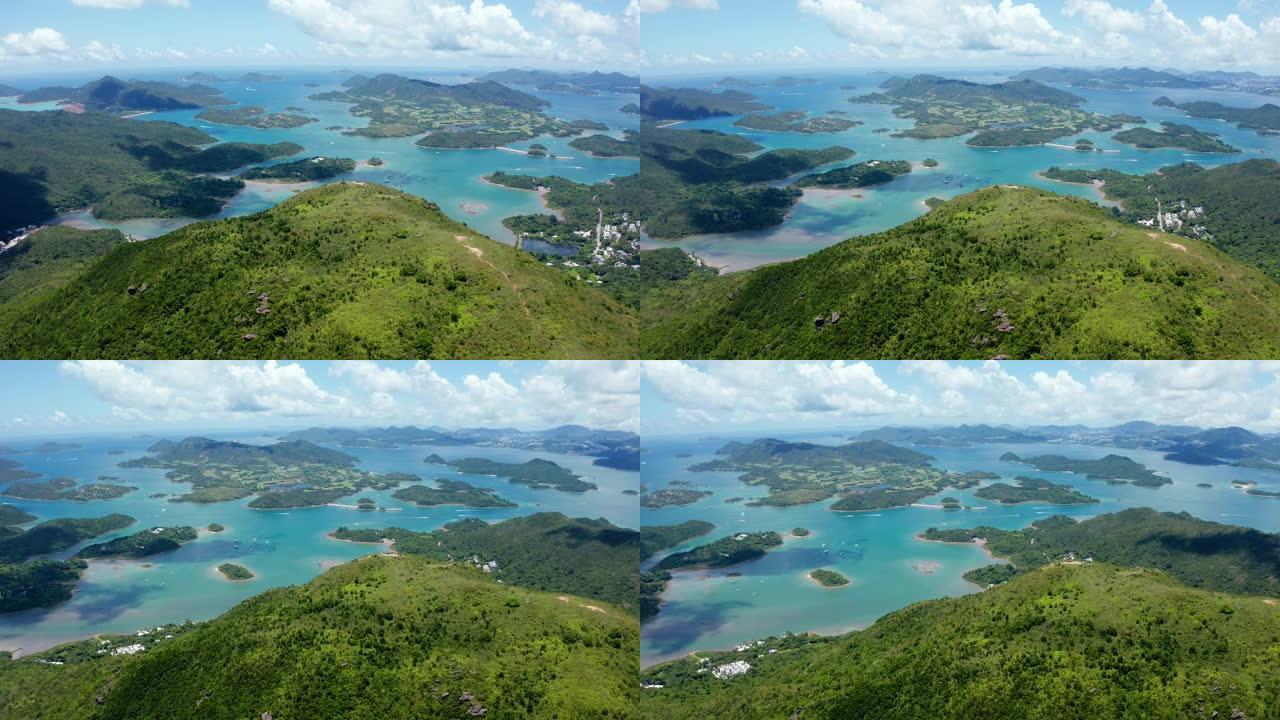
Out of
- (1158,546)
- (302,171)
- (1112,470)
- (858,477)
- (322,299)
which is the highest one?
(302,171)

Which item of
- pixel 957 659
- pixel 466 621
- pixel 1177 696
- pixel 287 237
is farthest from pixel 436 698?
pixel 287 237

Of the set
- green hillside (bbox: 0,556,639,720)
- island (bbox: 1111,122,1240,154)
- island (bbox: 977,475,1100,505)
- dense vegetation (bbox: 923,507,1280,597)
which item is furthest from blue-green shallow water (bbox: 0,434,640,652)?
island (bbox: 1111,122,1240,154)

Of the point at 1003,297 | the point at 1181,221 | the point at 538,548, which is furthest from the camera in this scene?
the point at 1181,221

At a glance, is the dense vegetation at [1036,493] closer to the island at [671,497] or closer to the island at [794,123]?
the island at [671,497]

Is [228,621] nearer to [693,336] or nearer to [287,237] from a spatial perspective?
[287,237]

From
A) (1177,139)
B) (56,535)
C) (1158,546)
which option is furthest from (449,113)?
(1158,546)

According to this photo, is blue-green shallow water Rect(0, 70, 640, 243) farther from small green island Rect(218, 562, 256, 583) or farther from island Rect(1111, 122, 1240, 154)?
island Rect(1111, 122, 1240, 154)

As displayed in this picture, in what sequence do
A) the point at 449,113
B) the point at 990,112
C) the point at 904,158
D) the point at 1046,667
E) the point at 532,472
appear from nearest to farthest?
the point at 1046,667
the point at 532,472
the point at 904,158
the point at 990,112
the point at 449,113

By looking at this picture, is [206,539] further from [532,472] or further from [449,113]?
[449,113]
